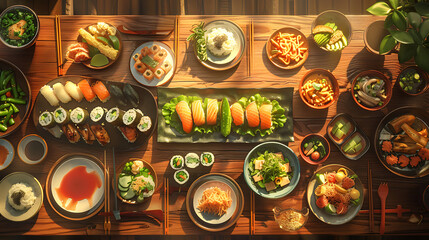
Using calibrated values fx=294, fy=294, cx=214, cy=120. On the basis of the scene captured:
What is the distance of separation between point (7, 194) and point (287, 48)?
136 inches

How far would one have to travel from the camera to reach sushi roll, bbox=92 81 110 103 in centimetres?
322

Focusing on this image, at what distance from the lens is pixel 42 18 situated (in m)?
3.40

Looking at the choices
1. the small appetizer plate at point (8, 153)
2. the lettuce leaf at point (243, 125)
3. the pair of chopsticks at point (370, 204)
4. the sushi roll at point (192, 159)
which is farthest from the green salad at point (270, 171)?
the small appetizer plate at point (8, 153)

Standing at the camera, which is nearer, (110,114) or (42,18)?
(110,114)

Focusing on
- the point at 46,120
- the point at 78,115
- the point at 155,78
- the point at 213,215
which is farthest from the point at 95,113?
the point at 213,215

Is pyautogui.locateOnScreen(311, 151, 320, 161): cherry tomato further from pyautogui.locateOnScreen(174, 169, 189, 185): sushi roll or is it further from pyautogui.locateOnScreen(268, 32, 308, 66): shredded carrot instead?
pyautogui.locateOnScreen(174, 169, 189, 185): sushi roll

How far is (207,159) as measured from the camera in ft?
10.5

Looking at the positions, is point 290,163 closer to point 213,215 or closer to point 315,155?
point 315,155

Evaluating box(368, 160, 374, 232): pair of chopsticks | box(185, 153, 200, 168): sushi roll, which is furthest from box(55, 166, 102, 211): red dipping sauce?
box(368, 160, 374, 232): pair of chopsticks

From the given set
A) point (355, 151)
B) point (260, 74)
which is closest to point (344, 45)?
point (260, 74)

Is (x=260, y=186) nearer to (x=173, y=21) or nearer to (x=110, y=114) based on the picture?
(x=110, y=114)

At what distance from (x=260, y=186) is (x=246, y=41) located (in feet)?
5.38

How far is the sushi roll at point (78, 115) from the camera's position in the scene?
10.4 ft

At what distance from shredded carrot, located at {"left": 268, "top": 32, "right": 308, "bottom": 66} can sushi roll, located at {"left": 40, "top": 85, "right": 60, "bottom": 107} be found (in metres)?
2.44
